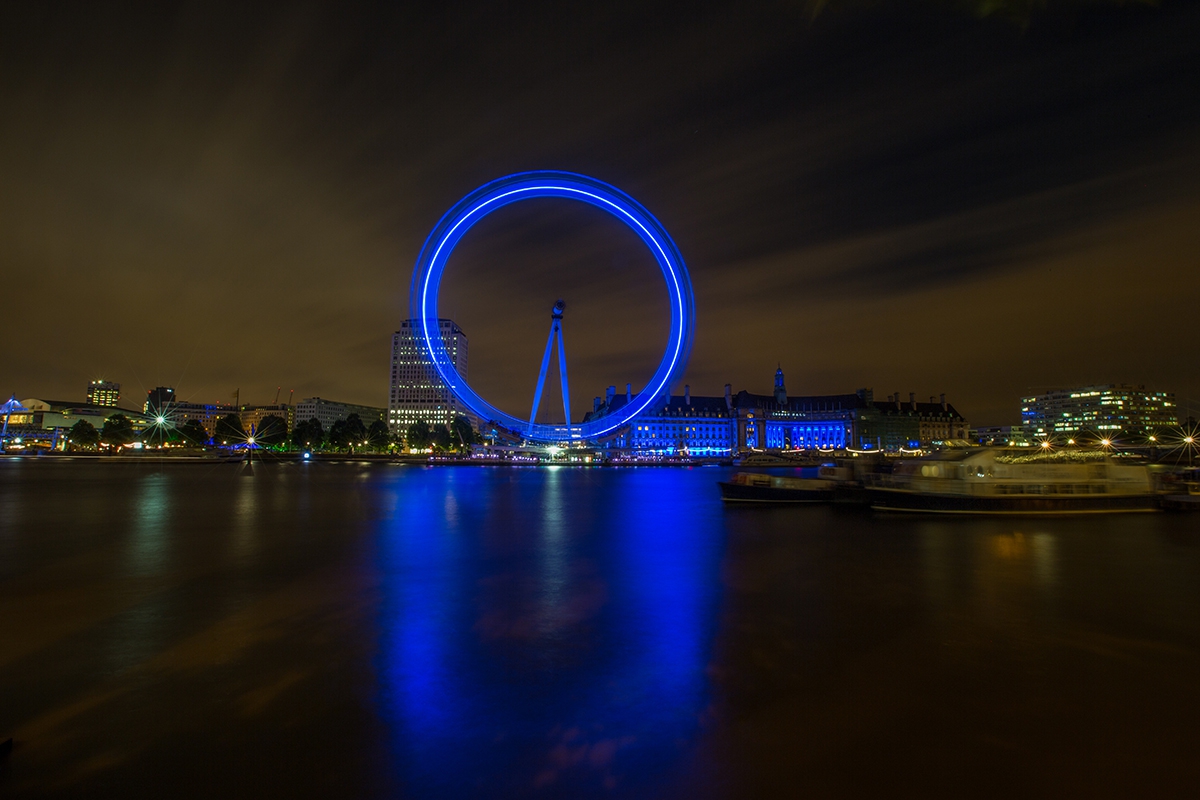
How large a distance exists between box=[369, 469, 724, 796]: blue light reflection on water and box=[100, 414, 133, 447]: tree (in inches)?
4536

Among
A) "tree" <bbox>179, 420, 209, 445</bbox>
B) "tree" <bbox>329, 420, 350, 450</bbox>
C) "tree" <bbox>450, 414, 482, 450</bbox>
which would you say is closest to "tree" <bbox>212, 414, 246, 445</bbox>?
"tree" <bbox>179, 420, 209, 445</bbox>

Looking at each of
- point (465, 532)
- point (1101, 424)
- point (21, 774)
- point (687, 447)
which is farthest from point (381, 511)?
point (1101, 424)

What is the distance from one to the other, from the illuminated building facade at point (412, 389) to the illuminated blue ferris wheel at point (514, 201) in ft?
378

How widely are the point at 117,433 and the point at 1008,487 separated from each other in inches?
5038

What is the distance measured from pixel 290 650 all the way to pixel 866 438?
151959 mm

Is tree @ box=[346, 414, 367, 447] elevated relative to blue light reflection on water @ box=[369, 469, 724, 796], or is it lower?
elevated

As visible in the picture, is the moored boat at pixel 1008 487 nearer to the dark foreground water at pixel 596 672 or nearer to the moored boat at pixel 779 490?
the moored boat at pixel 779 490

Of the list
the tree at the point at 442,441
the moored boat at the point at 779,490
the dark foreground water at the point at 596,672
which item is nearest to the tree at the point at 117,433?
the tree at the point at 442,441

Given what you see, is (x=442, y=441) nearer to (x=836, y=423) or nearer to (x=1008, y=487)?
(x=836, y=423)

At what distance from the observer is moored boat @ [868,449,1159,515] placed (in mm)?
27000

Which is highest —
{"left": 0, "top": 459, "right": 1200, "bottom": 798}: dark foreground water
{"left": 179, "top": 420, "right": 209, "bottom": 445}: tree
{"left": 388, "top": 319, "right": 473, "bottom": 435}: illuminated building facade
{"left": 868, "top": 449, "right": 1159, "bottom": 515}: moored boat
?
{"left": 388, "top": 319, "right": 473, "bottom": 435}: illuminated building facade

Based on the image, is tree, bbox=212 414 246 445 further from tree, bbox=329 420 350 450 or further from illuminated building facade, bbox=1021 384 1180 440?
illuminated building facade, bbox=1021 384 1180 440

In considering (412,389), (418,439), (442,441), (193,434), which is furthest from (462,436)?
(193,434)

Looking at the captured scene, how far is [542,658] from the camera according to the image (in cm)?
861
